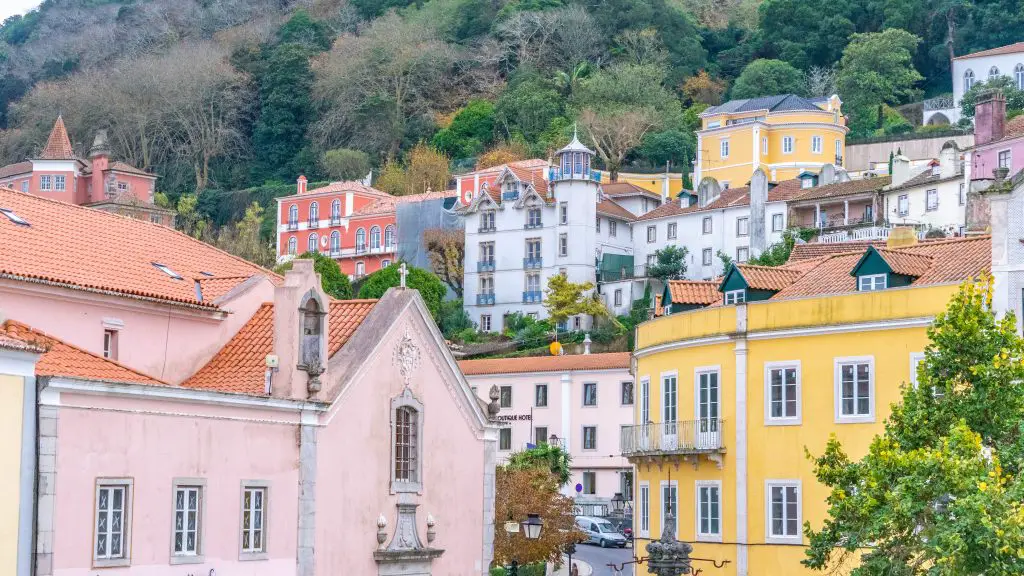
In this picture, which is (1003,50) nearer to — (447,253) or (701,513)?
(447,253)

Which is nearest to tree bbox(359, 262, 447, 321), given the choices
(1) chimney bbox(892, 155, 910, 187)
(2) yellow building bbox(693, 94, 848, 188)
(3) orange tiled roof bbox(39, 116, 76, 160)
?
(2) yellow building bbox(693, 94, 848, 188)

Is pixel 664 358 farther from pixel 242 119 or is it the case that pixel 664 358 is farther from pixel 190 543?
pixel 242 119

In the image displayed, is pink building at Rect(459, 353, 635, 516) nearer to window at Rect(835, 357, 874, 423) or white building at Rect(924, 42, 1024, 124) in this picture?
window at Rect(835, 357, 874, 423)

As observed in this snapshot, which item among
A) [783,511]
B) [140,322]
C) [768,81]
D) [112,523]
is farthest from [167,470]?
[768,81]

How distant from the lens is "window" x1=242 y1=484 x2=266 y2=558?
3138cm

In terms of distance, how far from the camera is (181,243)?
125 feet

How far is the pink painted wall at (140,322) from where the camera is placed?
1250 inches

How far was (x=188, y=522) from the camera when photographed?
30.2 m

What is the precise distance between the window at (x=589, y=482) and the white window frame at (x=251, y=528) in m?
48.1

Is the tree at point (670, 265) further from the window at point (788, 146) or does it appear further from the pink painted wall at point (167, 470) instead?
the pink painted wall at point (167, 470)

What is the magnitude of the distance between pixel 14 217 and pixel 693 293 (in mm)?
19750

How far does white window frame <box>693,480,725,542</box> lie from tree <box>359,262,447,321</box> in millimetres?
53692

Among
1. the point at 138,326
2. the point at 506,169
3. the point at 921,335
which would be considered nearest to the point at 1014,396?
the point at 921,335

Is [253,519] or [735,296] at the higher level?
[735,296]
